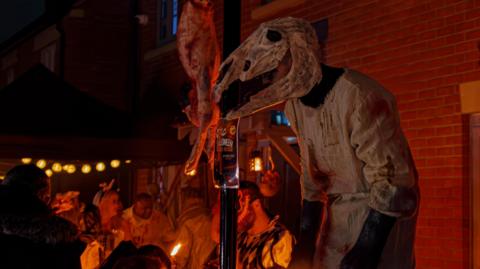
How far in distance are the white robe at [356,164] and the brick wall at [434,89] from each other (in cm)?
328

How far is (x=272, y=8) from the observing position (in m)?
8.88

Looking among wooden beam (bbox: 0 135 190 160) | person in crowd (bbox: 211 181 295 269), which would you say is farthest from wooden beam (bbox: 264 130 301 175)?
wooden beam (bbox: 0 135 190 160)

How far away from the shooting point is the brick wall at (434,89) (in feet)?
20.7

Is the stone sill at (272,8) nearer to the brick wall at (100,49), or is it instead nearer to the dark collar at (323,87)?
the dark collar at (323,87)

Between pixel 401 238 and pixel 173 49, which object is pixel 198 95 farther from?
pixel 173 49

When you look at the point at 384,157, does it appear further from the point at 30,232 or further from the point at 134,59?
the point at 134,59

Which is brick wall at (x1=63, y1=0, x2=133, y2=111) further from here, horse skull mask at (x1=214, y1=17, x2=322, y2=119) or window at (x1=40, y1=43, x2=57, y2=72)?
horse skull mask at (x1=214, y1=17, x2=322, y2=119)

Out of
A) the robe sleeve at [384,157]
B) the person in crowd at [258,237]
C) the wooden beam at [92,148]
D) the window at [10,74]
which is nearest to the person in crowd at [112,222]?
the wooden beam at [92,148]

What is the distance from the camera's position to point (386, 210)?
9.82 ft

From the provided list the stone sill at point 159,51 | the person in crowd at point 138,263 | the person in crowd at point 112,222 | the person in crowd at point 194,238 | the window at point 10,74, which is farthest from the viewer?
the window at point 10,74

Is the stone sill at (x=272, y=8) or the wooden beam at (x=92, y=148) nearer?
the stone sill at (x=272, y=8)

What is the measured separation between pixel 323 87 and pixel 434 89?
365 centimetres

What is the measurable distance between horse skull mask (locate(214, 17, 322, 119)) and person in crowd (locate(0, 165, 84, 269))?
72.2 inches

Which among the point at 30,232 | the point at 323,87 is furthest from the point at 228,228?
the point at 30,232
